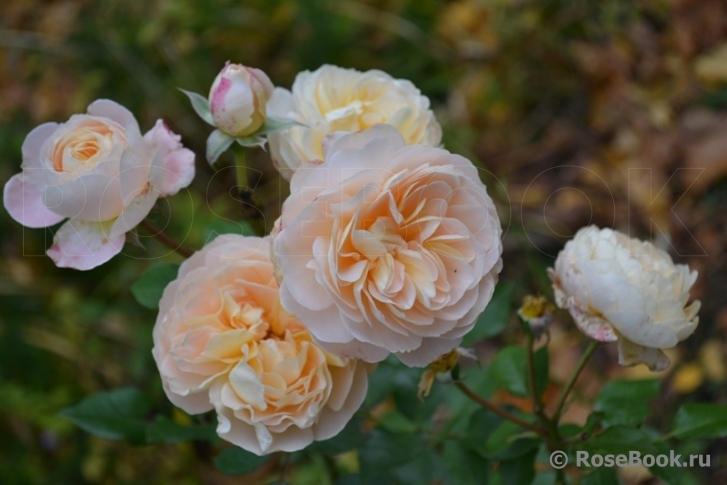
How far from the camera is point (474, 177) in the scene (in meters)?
0.56

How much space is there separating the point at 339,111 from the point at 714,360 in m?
1.16

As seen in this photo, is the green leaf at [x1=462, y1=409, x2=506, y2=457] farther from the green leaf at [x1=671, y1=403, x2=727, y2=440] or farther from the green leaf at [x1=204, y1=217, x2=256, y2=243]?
the green leaf at [x1=204, y1=217, x2=256, y2=243]

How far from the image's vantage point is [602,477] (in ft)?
2.22

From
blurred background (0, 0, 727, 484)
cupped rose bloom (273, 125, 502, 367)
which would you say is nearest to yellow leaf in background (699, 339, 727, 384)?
blurred background (0, 0, 727, 484)

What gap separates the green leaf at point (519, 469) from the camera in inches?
29.2

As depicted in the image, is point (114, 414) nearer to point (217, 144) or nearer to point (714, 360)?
point (217, 144)

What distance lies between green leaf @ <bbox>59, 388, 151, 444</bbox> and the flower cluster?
0.94ft

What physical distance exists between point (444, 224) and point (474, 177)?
45mm

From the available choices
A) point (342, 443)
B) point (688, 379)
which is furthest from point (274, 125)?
point (688, 379)

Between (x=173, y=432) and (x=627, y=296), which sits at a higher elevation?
(x=627, y=296)

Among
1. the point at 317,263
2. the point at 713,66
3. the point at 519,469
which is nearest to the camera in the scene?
the point at 317,263

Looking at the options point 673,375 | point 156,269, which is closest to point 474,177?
point 156,269

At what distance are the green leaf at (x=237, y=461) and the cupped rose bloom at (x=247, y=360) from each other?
22 cm


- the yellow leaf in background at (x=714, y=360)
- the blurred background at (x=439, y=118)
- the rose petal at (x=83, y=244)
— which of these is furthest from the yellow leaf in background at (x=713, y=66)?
the rose petal at (x=83, y=244)
